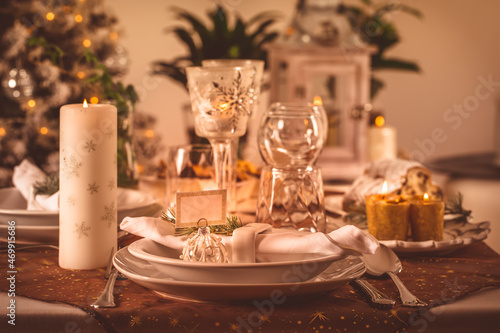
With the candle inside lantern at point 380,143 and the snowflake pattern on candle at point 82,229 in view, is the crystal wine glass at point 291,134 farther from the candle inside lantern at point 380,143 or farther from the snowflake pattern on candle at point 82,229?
the candle inside lantern at point 380,143

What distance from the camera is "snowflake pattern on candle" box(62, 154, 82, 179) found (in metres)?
0.84

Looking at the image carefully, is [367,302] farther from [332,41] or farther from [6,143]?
[6,143]

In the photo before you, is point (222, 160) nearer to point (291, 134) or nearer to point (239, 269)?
point (291, 134)

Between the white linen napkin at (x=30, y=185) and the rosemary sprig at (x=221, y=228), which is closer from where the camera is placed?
the rosemary sprig at (x=221, y=228)

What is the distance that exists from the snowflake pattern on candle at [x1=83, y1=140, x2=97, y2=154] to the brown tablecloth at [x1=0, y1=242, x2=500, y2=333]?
16cm

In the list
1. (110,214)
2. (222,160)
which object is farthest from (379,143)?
(110,214)

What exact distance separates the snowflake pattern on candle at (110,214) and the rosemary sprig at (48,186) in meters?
0.28

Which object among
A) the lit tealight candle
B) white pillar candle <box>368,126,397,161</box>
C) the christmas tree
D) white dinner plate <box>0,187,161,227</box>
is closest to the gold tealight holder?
the lit tealight candle

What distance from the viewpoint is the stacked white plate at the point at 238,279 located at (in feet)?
2.15

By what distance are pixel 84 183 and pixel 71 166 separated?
0.10ft

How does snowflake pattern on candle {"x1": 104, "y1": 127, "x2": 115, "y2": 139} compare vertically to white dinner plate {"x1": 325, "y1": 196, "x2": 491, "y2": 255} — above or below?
above

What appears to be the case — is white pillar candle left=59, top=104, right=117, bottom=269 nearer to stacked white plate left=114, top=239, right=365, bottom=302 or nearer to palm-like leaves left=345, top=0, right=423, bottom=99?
stacked white plate left=114, top=239, right=365, bottom=302

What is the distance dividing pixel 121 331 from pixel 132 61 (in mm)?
3803

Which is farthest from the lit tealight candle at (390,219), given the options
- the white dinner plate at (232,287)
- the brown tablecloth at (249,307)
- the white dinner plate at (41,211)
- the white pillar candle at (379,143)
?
the white pillar candle at (379,143)
